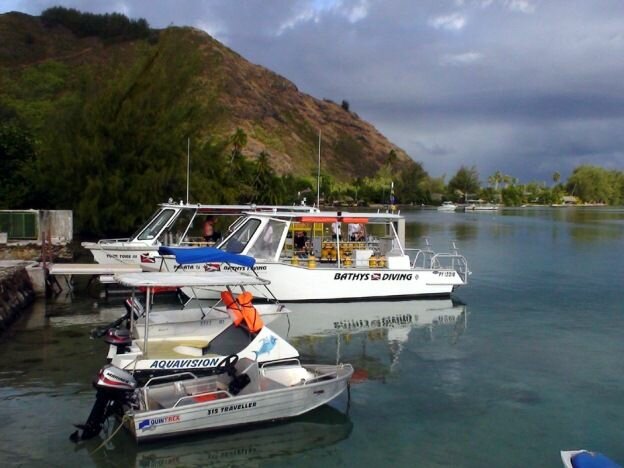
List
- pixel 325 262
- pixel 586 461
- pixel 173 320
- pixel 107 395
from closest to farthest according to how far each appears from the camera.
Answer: pixel 586 461
pixel 107 395
pixel 173 320
pixel 325 262

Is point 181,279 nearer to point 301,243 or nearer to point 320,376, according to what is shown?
point 320,376

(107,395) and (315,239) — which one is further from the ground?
(315,239)

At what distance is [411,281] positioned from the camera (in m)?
20.7

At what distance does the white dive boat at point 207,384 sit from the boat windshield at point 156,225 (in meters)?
11.4

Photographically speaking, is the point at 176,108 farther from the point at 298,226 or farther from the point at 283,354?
the point at 283,354

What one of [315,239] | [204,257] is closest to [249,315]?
[204,257]

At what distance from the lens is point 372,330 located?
58.6ft

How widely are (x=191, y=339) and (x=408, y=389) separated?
429 centimetres

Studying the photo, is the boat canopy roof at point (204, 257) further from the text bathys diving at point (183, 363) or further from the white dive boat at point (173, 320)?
the text bathys diving at point (183, 363)

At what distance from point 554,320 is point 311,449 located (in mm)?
12533

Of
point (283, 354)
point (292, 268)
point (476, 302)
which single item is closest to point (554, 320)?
point (476, 302)

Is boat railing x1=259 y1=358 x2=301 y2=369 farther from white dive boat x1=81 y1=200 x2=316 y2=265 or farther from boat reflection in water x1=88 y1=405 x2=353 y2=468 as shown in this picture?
white dive boat x1=81 y1=200 x2=316 y2=265

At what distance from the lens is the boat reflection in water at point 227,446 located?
9547 millimetres

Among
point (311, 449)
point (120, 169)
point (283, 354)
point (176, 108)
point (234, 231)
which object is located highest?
point (176, 108)
